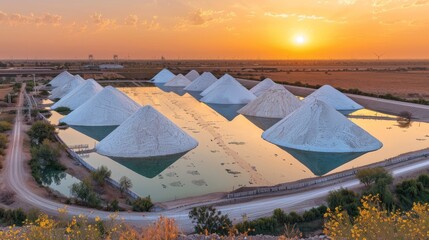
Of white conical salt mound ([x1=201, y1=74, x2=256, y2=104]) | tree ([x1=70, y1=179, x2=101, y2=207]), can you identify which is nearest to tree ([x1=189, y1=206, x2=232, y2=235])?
tree ([x1=70, y1=179, x2=101, y2=207])

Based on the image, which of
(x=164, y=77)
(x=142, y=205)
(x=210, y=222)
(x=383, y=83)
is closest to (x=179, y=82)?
(x=164, y=77)

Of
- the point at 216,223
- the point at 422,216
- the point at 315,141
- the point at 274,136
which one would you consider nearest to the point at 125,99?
the point at 274,136

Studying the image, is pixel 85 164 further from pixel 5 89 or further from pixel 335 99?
pixel 5 89

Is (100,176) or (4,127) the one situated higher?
(4,127)

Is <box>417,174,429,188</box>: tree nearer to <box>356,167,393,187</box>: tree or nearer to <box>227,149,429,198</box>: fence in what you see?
<box>356,167,393,187</box>: tree

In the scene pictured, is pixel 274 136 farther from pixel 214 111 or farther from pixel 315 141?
pixel 214 111

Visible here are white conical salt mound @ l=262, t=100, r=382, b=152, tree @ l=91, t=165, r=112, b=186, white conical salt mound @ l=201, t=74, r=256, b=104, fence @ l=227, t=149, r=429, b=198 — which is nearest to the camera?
fence @ l=227, t=149, r=429, b=198
